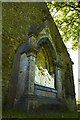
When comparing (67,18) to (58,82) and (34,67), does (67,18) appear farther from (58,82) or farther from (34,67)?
(34,67)

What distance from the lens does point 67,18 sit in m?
16.0

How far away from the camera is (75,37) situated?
17281 millimetres

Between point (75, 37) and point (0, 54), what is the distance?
1101 centimetres

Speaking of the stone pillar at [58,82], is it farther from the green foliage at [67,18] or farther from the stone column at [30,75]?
the green foliage at [67,18]

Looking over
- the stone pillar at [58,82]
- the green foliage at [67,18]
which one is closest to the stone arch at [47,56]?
the stone pillar at [58,82]

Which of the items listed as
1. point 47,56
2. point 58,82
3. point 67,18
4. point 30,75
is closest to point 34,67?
point 30,75

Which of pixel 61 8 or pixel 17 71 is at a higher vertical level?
pixel 61 8

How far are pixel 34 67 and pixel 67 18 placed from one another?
896cm

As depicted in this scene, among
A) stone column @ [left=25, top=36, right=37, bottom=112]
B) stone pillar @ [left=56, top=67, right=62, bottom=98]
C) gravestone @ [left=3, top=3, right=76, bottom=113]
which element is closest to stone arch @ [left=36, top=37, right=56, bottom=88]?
gravestone @ [left=3, top=3, right=76, bottom=113]

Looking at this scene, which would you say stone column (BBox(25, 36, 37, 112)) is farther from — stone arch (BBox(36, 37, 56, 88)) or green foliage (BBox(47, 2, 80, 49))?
green foliage (BBox(47, 2, 80, 49))

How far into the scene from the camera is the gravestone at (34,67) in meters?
7.70

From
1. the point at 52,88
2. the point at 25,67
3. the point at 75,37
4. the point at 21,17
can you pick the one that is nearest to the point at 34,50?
the point at 25,67

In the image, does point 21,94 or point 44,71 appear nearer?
point 21,94

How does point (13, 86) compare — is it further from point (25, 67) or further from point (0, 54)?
point (0, 54)
